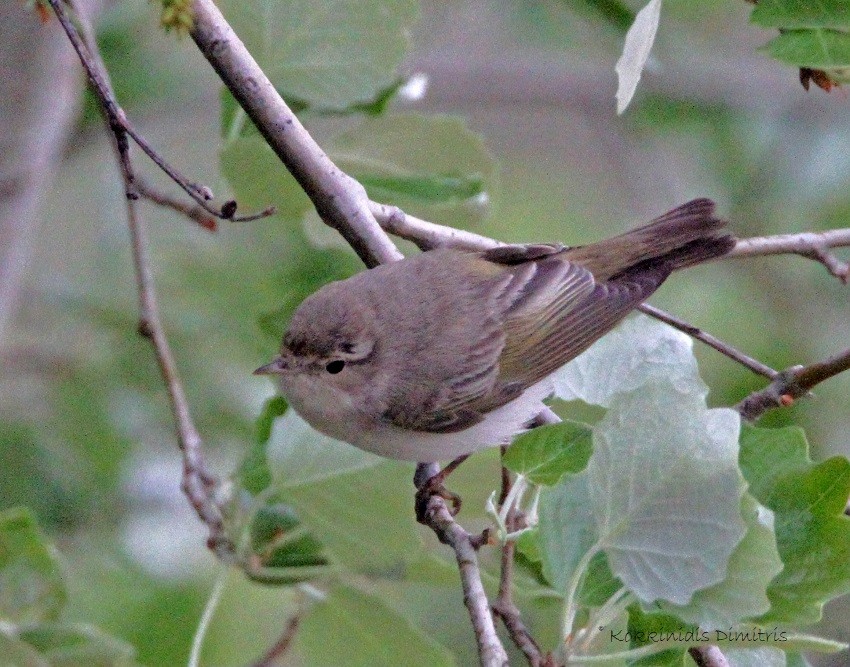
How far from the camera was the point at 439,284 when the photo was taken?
3104 mm

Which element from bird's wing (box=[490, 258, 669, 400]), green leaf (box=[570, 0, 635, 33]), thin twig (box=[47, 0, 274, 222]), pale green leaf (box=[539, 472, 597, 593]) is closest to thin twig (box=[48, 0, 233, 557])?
thin twig (box=[47, 0, 274, 222])

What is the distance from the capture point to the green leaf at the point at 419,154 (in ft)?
10.4

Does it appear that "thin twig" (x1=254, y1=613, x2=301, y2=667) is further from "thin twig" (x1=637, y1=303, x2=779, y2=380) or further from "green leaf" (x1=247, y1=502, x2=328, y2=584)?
"thin twig" (x1=637, y1=303, x2=779, y2=380)

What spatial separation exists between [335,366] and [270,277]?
5.30 ft

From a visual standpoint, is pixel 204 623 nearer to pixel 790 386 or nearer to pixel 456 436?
pixel 456 436

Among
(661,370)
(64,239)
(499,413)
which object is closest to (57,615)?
(499,413)

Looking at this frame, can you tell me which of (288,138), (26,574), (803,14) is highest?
(803,14)

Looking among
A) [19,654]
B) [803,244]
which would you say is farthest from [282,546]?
[803,244]

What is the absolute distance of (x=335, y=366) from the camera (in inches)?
118

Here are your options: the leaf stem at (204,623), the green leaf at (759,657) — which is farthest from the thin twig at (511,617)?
the leaf stem at (204,623)

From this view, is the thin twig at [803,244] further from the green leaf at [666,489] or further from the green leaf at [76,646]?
the green leaf at [76,646]

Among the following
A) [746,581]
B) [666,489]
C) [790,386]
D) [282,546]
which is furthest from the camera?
[282,546]

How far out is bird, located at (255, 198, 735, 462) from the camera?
9.62ft

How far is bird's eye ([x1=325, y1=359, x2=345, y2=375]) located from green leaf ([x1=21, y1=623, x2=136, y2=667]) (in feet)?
2.71
